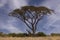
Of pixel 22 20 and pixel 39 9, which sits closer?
pixel 39 9

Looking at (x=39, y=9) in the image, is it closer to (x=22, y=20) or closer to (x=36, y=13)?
(x=36, y=13)

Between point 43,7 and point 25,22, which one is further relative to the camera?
point 25,22

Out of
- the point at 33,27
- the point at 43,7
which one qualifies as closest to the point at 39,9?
the point at 43,7

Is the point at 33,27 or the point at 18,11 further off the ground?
the point at 18,11

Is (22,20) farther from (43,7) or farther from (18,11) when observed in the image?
(43,7)

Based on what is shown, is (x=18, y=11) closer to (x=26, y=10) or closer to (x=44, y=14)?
(x=26, y=10)

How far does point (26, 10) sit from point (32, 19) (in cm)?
206

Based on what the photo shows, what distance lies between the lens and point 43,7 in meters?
39.0

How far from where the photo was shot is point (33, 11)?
3900 centimetres

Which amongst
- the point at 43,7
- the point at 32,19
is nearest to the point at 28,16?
the point at 32,19

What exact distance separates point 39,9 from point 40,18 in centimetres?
242

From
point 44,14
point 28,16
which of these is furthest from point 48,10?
point 28,16

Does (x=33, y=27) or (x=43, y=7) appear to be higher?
(x=43, y=7)

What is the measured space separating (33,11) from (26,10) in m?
1.42
